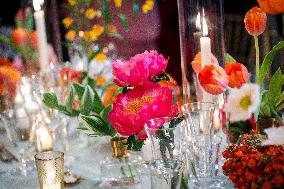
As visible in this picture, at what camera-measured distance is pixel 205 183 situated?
107 centimetres

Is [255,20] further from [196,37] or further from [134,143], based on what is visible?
[196,37]

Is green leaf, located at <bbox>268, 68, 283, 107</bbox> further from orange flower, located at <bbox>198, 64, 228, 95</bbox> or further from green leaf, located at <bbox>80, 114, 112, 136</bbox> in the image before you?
green leaf, located at <bbox>80, 114, 112, 136</bbox>

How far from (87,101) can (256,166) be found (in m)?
Answer: 0.52

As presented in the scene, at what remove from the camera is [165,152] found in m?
1.03

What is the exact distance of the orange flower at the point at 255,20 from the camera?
116cm

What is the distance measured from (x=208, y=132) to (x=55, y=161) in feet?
1.08

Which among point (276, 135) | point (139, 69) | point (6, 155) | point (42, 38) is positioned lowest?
point (6, 155)

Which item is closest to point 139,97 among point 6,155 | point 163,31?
→ point 6,155

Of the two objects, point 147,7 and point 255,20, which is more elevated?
point 147,7

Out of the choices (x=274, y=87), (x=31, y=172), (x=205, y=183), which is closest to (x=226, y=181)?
(x=205, y=183)

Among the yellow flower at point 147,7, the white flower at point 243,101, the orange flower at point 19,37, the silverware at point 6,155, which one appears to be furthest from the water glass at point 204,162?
the yellow flower at point 147,7

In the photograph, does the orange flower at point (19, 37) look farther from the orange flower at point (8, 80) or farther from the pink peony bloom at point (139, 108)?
the pink peony bloom at point (139, 108)

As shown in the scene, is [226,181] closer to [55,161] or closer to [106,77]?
[55,161]

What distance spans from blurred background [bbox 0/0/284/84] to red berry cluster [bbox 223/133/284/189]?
4.89 feet
